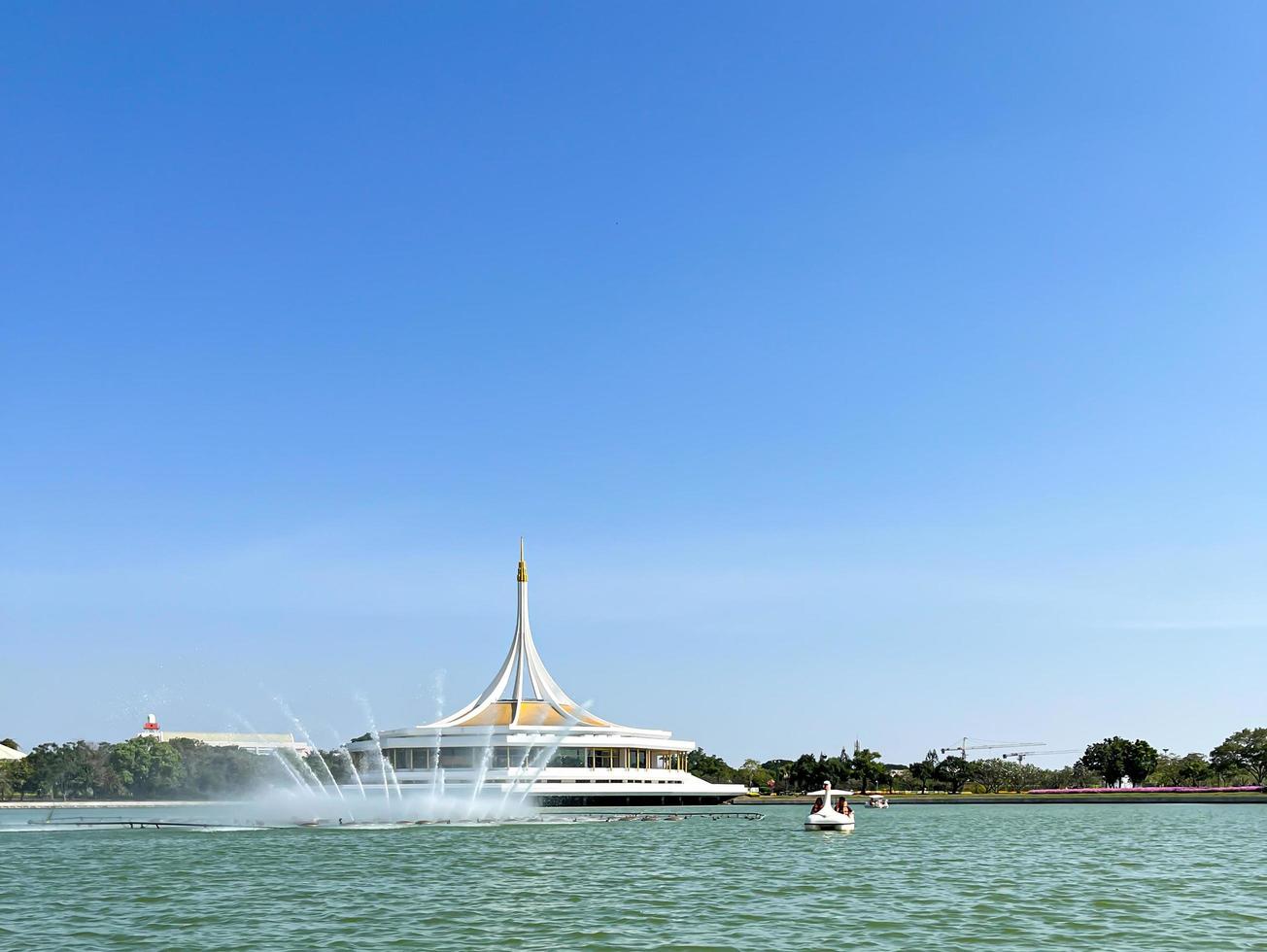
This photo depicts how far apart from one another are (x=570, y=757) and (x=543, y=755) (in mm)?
5853

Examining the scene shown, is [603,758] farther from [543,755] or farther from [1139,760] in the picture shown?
[1139,760]

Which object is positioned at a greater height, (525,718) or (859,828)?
(525,718)

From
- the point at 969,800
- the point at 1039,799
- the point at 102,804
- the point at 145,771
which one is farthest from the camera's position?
the point at 145,771

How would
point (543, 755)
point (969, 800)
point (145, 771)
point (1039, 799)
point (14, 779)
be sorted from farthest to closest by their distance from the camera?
point (14, 779), point (145, 771), point (1039, 799), point (969, 800), point (543, 755)

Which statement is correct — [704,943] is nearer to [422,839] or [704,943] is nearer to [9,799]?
[422,839]

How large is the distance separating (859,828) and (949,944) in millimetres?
62639

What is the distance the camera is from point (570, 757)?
Answer: 152 meters

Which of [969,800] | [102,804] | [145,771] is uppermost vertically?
[145,771]

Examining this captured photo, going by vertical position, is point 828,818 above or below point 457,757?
below

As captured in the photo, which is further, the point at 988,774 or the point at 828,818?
the point at 988,774

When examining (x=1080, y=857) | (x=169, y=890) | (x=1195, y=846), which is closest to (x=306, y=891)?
(x=169, y=890)

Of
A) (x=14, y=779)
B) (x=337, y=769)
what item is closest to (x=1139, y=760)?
(x=337, y=769)

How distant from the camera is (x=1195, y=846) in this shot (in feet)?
206

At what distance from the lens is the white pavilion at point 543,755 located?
144m
